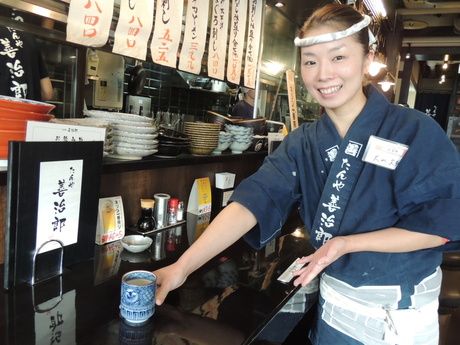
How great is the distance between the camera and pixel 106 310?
111 cm

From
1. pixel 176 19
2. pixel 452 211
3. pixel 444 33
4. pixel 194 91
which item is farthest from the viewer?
pixel 444 33

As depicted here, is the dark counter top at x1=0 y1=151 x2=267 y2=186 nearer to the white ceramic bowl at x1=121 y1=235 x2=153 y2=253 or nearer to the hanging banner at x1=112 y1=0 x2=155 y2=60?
the white ceramic bowl at x1=121 y1=235 x2=153 y2=253

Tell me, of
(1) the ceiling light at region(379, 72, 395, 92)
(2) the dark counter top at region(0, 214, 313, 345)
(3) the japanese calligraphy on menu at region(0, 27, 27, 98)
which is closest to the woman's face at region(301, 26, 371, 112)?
(2) the dark counter top at region(0, 214, 313, 345)

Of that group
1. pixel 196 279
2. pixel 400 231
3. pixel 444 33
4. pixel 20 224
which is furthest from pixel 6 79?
pixel 444 33

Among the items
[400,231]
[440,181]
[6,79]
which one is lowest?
[400,231]

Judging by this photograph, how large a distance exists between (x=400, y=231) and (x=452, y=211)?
→ 149mm

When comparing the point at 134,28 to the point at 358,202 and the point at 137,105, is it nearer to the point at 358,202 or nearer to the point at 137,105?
the point at 358,202

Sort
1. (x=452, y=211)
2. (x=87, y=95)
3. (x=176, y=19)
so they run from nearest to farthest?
(x=452, y=211) → (x=176, y=19) → (x=87, y=95)

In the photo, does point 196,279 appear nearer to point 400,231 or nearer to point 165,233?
point 165,233

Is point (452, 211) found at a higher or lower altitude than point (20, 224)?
higher

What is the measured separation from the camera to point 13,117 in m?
1.17

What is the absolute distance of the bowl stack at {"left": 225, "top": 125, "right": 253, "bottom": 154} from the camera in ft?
7.92

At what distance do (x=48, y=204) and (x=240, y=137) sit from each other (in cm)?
146

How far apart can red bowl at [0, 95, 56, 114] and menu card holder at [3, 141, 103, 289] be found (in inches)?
6.4
